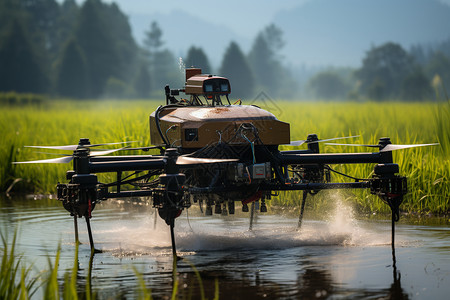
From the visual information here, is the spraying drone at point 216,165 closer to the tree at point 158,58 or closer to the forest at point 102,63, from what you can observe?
the forest at point 102,63

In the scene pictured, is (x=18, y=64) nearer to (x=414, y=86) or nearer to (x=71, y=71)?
(x=71, y=71)

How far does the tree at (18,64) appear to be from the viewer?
9250 cm

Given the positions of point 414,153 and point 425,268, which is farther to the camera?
point 414,153

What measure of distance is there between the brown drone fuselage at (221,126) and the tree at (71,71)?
309ft

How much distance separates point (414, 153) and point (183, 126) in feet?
20.4

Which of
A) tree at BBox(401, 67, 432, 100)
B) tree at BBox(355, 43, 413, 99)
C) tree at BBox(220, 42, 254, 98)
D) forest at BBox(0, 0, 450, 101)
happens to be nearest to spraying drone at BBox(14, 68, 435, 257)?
forest at BBox(0, 0, 450, 101)

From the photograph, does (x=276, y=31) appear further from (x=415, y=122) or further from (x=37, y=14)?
(x=415, y=122)

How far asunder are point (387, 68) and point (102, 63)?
52390 mm

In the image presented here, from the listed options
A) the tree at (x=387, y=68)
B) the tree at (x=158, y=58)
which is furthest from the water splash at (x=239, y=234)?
the tree at (x=158, y=58)

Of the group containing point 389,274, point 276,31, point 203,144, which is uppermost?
point 276,31

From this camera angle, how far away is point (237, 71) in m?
128

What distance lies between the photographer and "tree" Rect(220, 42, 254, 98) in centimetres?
12644

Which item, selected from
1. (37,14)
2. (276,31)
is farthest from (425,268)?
(276,31)

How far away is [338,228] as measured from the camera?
11.0 metres
